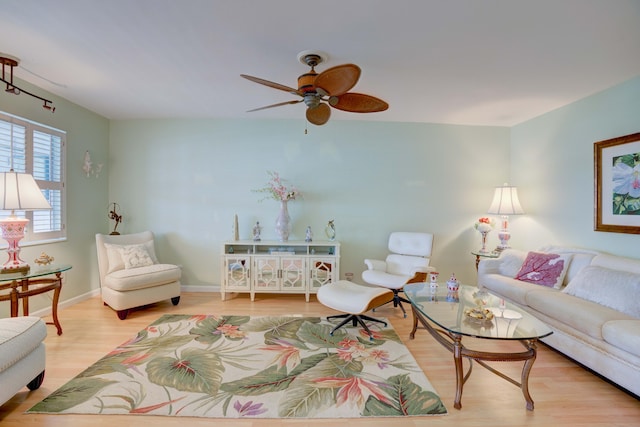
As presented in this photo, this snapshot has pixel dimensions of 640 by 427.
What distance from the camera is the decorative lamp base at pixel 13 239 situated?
2465mm

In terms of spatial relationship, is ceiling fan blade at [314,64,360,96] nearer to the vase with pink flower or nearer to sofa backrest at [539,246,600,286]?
sofa backrest at [539,246,600,286]

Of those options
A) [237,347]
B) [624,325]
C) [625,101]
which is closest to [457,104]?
[625,101]

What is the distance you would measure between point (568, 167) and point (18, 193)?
18.0 ft

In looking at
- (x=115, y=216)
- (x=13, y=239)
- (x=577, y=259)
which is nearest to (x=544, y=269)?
(x=577, y=259)

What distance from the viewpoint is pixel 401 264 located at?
3.82 meters

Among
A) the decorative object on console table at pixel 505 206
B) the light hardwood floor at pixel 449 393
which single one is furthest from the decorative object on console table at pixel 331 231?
the decorative object on console table at pixel 505 206

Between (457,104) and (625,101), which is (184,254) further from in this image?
(625,101)

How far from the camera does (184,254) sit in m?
4.21

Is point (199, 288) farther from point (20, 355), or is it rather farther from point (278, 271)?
point (20, 355)

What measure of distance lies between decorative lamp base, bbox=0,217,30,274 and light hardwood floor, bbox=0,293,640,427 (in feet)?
2.39

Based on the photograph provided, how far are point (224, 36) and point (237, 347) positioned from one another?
251 centimetres

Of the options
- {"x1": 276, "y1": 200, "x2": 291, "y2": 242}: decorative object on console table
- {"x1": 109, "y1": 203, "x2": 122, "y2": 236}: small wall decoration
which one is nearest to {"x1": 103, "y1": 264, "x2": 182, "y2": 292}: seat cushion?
{"x1": 109, "y1": 203, "x2": 122, "y2": 236}: small wall decoration

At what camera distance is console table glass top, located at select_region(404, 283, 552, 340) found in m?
1.86

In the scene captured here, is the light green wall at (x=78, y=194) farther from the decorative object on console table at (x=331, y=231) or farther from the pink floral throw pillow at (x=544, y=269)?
the pink floral throw pillow at (x=544, y=269)
